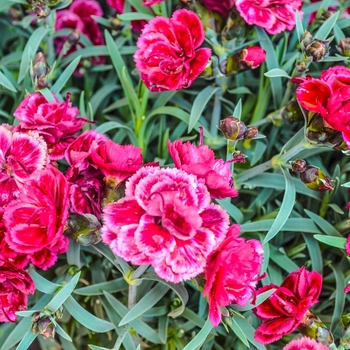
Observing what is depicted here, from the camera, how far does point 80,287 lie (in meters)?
1.08

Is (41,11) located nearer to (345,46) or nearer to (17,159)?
(17,159)

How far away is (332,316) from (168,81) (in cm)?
57

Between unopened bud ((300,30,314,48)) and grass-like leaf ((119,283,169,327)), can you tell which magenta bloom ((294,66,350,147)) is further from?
grass-like leaf ((119,283,169,327))

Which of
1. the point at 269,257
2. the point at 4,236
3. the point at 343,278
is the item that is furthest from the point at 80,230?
the point at 343,278

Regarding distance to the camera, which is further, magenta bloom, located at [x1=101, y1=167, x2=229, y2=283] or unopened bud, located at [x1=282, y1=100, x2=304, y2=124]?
unopened bud, located at [x1=282, y1=100, x2=304, y2=124]

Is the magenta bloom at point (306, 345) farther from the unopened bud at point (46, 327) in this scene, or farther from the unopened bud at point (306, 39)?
the unopened bud at point (306, 39)

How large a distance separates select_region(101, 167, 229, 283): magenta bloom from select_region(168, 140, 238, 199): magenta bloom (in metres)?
0.02

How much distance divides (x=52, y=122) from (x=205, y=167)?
1.04 feet

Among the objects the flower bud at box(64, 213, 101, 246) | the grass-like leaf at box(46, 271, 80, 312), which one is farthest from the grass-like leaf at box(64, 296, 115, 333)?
the flower bud at box(64, 213, 101, 246)

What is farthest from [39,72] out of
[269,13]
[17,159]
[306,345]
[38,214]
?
[306,345]

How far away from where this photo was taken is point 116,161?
79 cm

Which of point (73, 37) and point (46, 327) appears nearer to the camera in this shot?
point (46, 327)

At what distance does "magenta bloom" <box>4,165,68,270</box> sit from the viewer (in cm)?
75

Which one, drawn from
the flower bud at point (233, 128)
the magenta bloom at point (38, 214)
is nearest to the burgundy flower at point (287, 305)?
the flower bud at point (233, 128)
